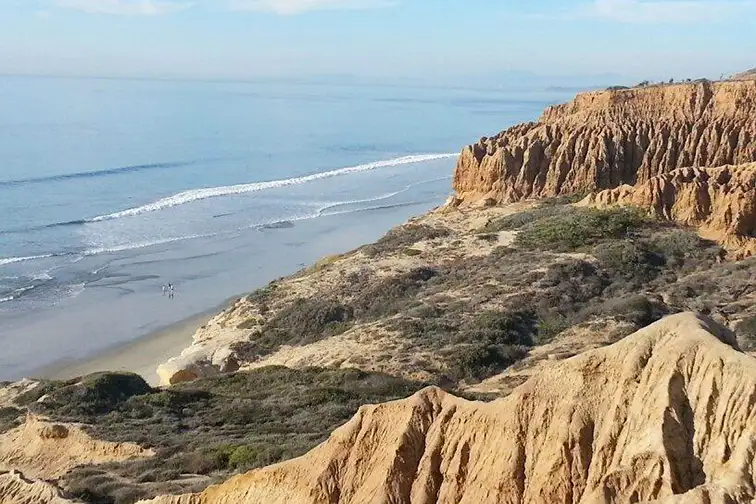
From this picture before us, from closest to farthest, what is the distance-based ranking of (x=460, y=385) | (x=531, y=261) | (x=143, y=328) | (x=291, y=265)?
(x=460, y=385), (x=531, y=261), (x=143, y=328), (x=291, y=265)

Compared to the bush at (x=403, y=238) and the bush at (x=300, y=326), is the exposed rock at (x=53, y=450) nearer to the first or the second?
the bush at (x=300, y=326)

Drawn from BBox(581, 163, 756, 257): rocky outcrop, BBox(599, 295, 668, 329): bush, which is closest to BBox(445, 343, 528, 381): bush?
BBox(599, 295, 668, 329): bush

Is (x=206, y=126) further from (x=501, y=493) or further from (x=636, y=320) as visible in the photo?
(x=501, y=493)

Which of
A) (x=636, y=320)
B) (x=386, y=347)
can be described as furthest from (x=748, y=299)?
(x=386, y=347)

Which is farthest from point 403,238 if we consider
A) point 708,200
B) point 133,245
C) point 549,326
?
point 133,245

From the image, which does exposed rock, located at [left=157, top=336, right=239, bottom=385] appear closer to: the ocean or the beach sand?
the beach sand

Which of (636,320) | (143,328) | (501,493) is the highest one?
(501,493)
